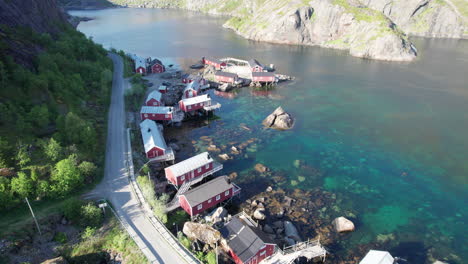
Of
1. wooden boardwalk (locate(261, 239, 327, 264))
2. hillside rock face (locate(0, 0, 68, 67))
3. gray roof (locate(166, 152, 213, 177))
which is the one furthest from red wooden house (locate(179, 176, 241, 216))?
hillside rock face (locate(0, 0, 68, 67))

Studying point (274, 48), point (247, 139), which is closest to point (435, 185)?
point (247, 139)

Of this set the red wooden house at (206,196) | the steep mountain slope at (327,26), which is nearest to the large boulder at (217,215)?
the red wooden house at (206,196)

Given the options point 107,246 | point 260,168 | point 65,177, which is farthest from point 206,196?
point 65,177

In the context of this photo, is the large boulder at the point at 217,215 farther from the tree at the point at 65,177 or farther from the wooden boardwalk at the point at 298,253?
the tree at the point at 65,177

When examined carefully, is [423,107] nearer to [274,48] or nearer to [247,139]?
[247,139]

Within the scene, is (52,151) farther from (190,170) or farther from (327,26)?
(327,26)

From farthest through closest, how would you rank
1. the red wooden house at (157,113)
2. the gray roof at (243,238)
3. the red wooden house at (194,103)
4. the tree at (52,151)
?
the red wooden house at (194,103)
the red wooden house at (157,113)
the tree at (52,151)
the gray roof at (243,238)
